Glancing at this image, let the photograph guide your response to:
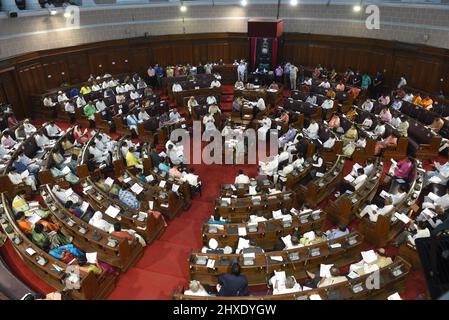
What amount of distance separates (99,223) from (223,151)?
240 inches

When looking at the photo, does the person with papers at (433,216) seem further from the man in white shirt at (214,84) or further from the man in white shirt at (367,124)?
the man in white shirt at (214,84)

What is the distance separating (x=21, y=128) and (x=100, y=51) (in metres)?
7.69

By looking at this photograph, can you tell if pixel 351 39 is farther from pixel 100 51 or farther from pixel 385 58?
pixel 100 51

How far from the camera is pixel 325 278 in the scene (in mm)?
7547

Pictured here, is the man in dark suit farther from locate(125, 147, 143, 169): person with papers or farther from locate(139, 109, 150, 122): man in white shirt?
locate(139, 109, 150, 122): man in white shirt

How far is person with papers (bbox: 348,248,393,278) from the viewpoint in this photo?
7.73 meters

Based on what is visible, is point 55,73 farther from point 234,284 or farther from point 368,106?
point 234,284

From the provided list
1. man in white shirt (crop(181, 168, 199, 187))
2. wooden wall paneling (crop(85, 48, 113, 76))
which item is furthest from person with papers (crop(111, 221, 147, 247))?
wooden wall paneling (crop(85, 48, 113, 76))

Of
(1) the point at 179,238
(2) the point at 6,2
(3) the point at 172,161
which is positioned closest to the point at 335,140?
(3) the point at 172,161

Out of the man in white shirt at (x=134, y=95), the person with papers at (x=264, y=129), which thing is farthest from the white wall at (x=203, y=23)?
the person with papers at (x=264, y=129)

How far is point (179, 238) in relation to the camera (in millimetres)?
9898

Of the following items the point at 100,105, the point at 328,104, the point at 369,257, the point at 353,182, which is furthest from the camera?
the point at 100,105

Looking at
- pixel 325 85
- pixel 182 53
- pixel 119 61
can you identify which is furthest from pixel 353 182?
pixel 119 61

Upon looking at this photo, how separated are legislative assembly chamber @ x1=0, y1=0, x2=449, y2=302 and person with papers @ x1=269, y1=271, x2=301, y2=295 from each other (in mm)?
31
